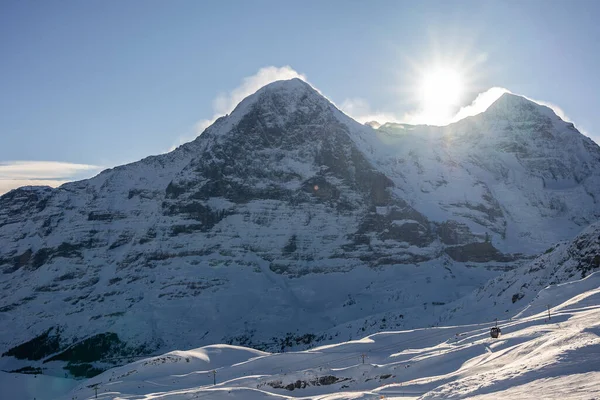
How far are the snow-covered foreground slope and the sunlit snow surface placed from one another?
76 mm

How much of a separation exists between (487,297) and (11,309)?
149 metres

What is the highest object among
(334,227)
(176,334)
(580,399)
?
(334,227)

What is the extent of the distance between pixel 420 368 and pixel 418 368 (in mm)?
154

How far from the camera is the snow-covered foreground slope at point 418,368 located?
28.1 metres

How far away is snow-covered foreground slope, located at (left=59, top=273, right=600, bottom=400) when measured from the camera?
1106 inches

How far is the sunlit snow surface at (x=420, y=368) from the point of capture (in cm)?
2808

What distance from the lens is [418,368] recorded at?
42344 millimetres

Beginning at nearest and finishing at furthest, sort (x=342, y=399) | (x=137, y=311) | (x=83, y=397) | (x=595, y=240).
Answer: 1. (x=342, y=399)
2. (x=83, y=397)
3. (x=595, y=240)
4. (x=137, y=311)

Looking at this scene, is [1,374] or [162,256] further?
[162,256]

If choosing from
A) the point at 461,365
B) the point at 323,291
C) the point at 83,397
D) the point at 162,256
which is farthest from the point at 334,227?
the point at 461,365

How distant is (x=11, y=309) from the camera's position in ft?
626

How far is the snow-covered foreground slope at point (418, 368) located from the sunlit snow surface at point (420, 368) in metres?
0.08

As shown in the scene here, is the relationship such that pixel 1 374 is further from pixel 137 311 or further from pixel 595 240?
pixel 595 240

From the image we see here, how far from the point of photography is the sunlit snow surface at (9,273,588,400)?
28.1 meters
